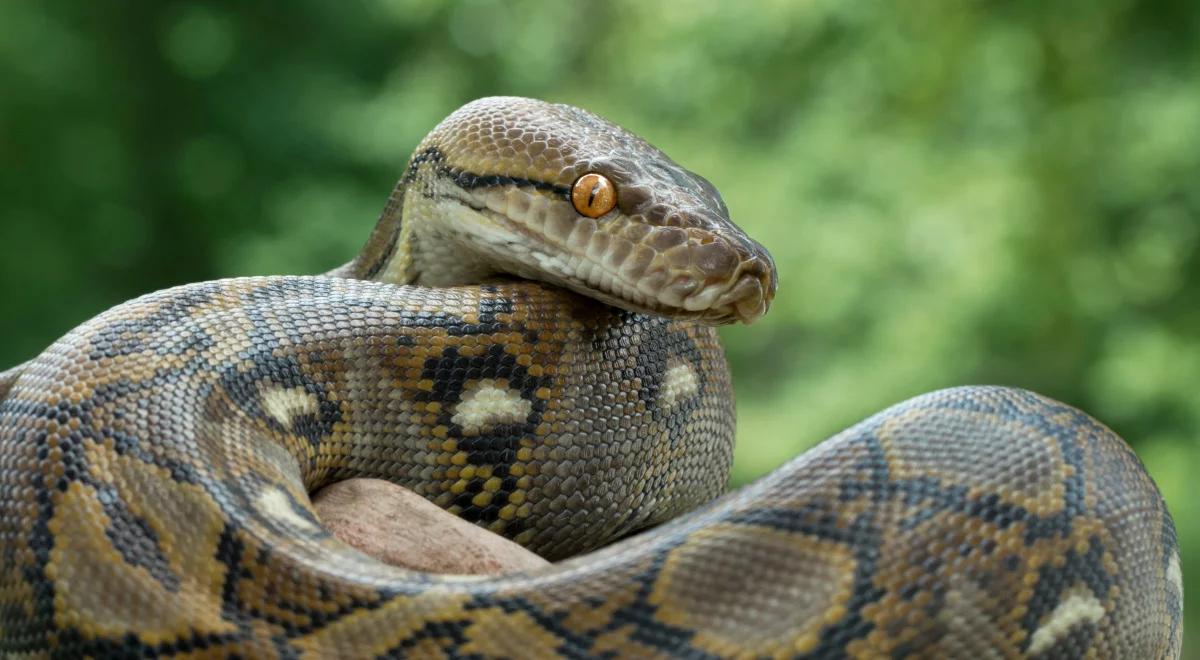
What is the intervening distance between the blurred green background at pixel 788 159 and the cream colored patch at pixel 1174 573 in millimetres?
4435

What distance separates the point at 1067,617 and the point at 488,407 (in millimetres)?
1295

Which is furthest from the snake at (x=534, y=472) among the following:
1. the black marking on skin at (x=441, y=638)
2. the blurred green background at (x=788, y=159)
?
the blurred green background at (x=788, y=159)

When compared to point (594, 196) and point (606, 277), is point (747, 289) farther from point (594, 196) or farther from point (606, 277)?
point (594, 196)

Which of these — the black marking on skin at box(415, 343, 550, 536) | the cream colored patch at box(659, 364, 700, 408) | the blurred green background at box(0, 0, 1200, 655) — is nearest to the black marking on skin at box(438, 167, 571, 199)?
the black marking on skin at box(415, 343, 550, 536)

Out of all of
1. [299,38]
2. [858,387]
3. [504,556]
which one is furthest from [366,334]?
[299,38]

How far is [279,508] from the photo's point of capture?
2197mm

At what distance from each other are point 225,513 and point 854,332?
642 cm

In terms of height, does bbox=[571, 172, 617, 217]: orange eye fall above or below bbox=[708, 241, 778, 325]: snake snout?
above

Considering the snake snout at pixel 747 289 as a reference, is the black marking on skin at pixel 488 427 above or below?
below

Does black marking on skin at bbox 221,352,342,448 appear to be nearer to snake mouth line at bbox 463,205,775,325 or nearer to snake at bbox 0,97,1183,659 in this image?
snake at bbox 0,97,1183,659

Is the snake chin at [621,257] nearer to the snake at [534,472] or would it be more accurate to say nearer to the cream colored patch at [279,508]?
the snake at [534,472]

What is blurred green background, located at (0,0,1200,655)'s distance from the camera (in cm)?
664

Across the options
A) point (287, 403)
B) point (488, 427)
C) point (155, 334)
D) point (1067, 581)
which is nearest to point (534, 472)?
point (488, 427)

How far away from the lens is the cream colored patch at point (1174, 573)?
228cm
